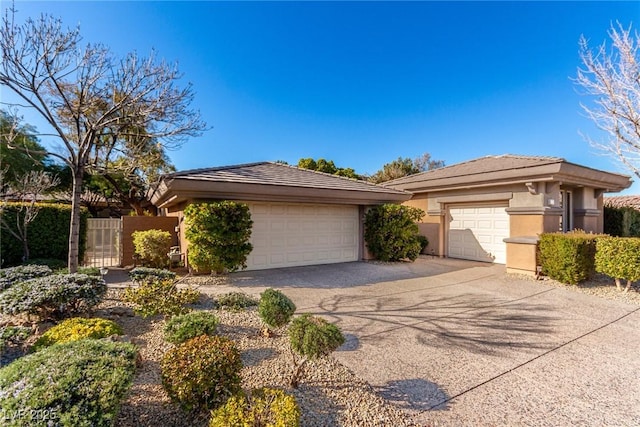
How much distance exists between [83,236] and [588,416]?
1225 centimetres

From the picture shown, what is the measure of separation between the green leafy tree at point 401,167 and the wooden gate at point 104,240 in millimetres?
20511

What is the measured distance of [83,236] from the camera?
353 inches

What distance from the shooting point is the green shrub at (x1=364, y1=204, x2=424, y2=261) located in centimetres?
1059

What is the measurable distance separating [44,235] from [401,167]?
26264mm

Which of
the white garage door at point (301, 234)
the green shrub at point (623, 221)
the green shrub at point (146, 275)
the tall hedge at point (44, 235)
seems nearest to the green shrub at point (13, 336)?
the green shrub at point (146, 275)

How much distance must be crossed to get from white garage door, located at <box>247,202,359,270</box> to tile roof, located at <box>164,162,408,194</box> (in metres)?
0.87

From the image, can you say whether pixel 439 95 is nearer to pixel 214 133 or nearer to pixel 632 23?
pixel 632 23

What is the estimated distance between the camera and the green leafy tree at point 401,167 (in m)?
25.7

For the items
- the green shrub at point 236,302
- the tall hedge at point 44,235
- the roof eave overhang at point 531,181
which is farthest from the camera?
the roof eave overhang at point 531,181

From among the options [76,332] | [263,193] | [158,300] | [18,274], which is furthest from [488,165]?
[18,274]

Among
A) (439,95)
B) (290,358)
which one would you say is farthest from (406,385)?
(439,95)

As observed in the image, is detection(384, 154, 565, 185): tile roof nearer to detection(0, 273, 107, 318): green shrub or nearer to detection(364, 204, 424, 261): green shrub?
detection(364, 204, 424, 261): green shrub

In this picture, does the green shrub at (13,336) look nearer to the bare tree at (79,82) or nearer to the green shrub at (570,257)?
the bare tree at (79,82)

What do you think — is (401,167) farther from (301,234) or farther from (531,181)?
(301,234)
